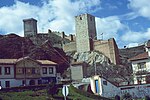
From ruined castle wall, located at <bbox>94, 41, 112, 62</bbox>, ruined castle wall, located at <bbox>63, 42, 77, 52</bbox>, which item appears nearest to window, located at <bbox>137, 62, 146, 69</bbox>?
ruined castle wall, located at <bbox>94, 41, 112, 62</bbox>

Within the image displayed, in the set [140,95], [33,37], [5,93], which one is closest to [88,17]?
[33,37]

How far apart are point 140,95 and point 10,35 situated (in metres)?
52.3

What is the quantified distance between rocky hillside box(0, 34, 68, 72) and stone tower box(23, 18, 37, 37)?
19604mm

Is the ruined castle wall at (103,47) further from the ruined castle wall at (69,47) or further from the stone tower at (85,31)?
the ruined castle wall at (69,47)

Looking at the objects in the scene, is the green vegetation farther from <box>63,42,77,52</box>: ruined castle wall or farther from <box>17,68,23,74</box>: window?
<box>63,42,77,52</box>: ruined castle wall

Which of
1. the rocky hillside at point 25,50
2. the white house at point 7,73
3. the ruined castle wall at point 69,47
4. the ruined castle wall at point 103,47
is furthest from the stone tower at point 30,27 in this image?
the white house at point 7,73

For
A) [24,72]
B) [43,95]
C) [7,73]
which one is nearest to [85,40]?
[24,72]

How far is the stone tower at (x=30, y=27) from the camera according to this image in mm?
115312

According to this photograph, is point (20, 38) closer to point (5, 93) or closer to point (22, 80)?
point (22, 80)

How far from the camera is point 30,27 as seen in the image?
382 feet

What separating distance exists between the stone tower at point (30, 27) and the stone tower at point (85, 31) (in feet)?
61.7

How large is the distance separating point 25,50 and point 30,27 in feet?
88.8

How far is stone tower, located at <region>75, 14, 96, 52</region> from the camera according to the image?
101m

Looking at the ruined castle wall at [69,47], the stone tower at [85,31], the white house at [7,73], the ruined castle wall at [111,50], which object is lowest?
the white house at [7,73]
